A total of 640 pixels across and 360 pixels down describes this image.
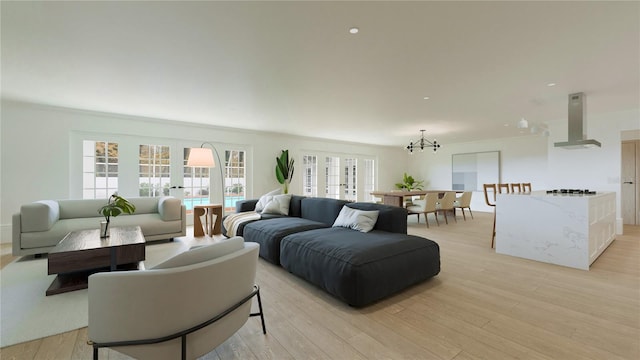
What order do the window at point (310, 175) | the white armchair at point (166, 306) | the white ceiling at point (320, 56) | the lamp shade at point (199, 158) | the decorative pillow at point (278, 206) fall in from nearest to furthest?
1. the white armchair at point (166, 306)
2. the white ceiling at point (320, 56)
3. the decorative pillow at point (278, 206)
4. the lamp shade at point (199, 158)
5. the window at point (310, 175)

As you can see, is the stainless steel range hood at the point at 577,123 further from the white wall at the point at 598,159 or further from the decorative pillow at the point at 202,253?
the decorative pillow at the point at 202,253

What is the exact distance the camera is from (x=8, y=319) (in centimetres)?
192

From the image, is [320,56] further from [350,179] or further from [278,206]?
[350,179]

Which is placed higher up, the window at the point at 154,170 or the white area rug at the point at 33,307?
the window at the point at 154,170

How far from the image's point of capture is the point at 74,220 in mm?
3770

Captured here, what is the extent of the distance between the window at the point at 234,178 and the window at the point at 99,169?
2.17 metres

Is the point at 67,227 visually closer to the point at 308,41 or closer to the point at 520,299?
the point at 308,41

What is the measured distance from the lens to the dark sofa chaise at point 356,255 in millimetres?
2062

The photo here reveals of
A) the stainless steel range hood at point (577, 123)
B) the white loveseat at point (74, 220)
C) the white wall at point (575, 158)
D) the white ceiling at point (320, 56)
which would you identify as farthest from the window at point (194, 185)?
the white wall at point (575, 158)

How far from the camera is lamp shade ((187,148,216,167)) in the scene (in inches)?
181

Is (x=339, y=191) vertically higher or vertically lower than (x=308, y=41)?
lower

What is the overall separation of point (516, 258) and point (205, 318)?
3.89m

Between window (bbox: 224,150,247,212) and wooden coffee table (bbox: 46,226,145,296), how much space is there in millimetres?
3466

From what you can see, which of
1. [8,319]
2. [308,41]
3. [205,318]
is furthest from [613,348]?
[8,319]
